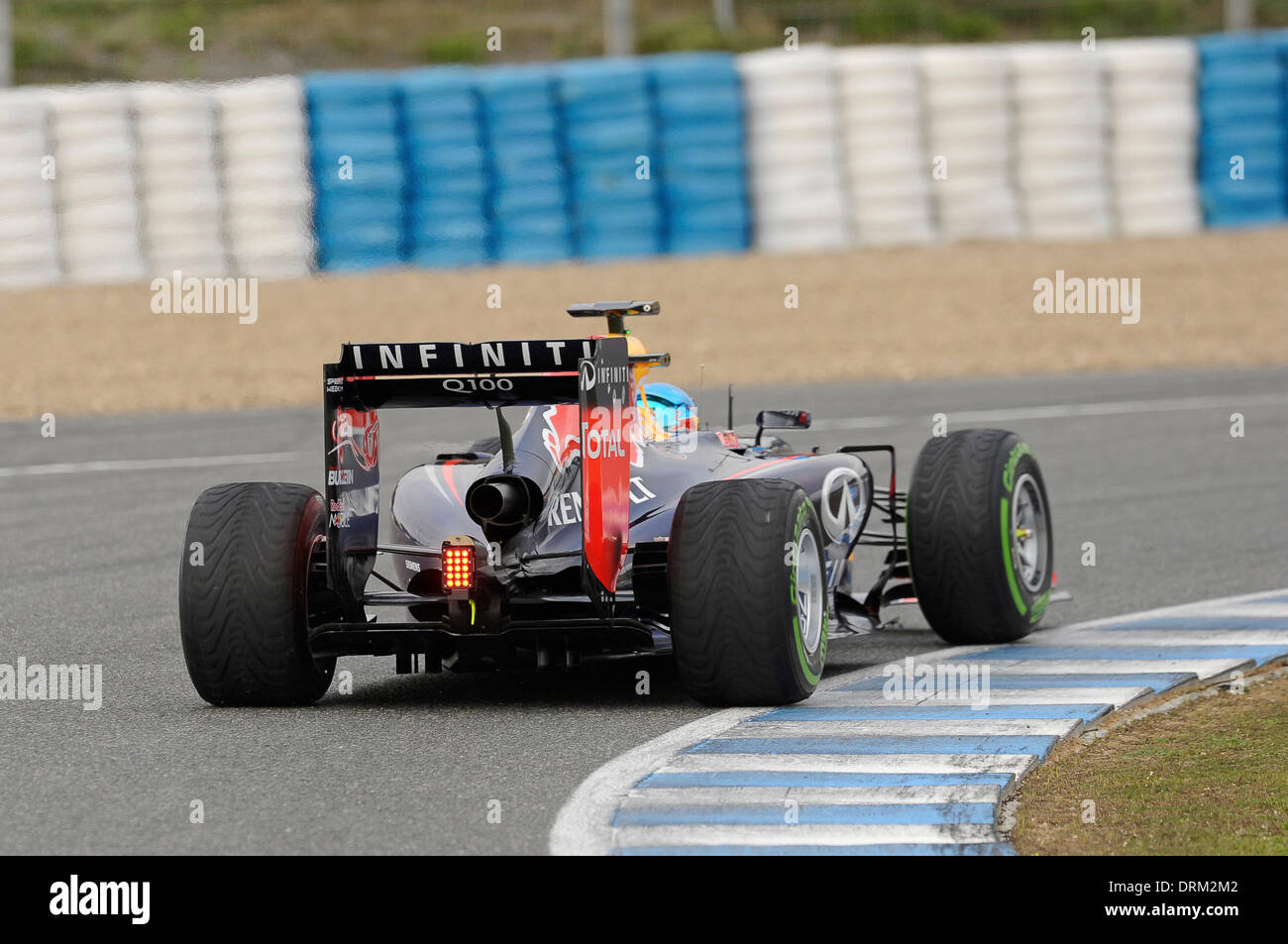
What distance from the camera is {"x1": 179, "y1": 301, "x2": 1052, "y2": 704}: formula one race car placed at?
728cm

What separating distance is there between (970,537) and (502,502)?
2224 millimetres

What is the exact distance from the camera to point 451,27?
1436 inches

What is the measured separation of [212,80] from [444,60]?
12.2m

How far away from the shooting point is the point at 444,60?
3444 centimetres

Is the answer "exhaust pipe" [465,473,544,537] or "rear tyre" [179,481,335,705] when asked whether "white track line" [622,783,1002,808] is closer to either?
"exhaust pipe" [465,473,544,537]

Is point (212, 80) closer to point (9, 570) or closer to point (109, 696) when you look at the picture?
point (9, 570)

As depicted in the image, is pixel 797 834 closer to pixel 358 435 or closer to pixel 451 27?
pixel 358 435

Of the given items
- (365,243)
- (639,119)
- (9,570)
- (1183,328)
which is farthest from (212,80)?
(9,570)

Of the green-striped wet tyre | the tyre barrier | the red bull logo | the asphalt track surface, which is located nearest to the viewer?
the asphalt track surface

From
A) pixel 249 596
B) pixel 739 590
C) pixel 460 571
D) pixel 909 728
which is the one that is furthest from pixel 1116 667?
pixel 249 596

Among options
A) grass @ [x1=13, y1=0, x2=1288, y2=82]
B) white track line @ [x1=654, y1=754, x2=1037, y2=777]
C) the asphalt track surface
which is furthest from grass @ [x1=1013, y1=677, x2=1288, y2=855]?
grass @ [x1=13, y1=0, x2=1288, y2=82]

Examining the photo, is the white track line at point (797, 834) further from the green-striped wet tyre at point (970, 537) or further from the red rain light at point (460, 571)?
the green-striped wet tyre at point (970, 537)

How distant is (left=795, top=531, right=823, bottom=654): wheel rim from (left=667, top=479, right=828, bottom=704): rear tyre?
0.29 ft
